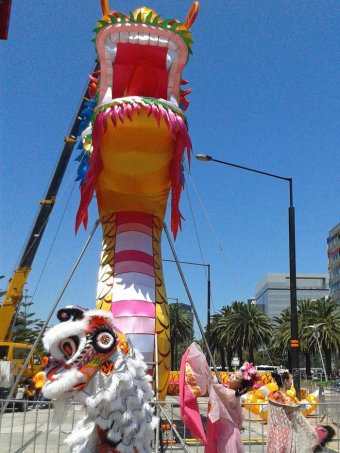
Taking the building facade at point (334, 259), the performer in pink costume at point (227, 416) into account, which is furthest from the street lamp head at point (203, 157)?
the building facade at point (334, 259)

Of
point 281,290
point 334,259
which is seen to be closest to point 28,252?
point 334,259

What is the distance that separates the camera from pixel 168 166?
814 centimetres

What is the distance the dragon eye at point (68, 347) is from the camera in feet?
10.8

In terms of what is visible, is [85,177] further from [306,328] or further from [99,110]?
[306,328]

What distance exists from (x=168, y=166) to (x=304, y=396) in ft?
23.9

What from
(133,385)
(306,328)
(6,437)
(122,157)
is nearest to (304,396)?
(6,437)

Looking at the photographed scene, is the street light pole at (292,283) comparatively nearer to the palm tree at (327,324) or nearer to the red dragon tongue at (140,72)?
the red dragon tongue at (140,72)

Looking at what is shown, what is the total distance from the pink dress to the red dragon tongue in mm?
5090

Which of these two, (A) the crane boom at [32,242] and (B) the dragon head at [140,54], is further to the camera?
(A) the crane boom at [32,242]

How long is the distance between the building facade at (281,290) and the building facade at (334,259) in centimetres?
5166

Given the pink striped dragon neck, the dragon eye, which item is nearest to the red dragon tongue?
the pink striped dragon neck

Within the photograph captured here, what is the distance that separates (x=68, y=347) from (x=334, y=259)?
6727cm

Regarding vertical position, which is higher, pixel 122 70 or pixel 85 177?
pixel 122 70

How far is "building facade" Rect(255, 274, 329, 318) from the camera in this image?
411 ft
